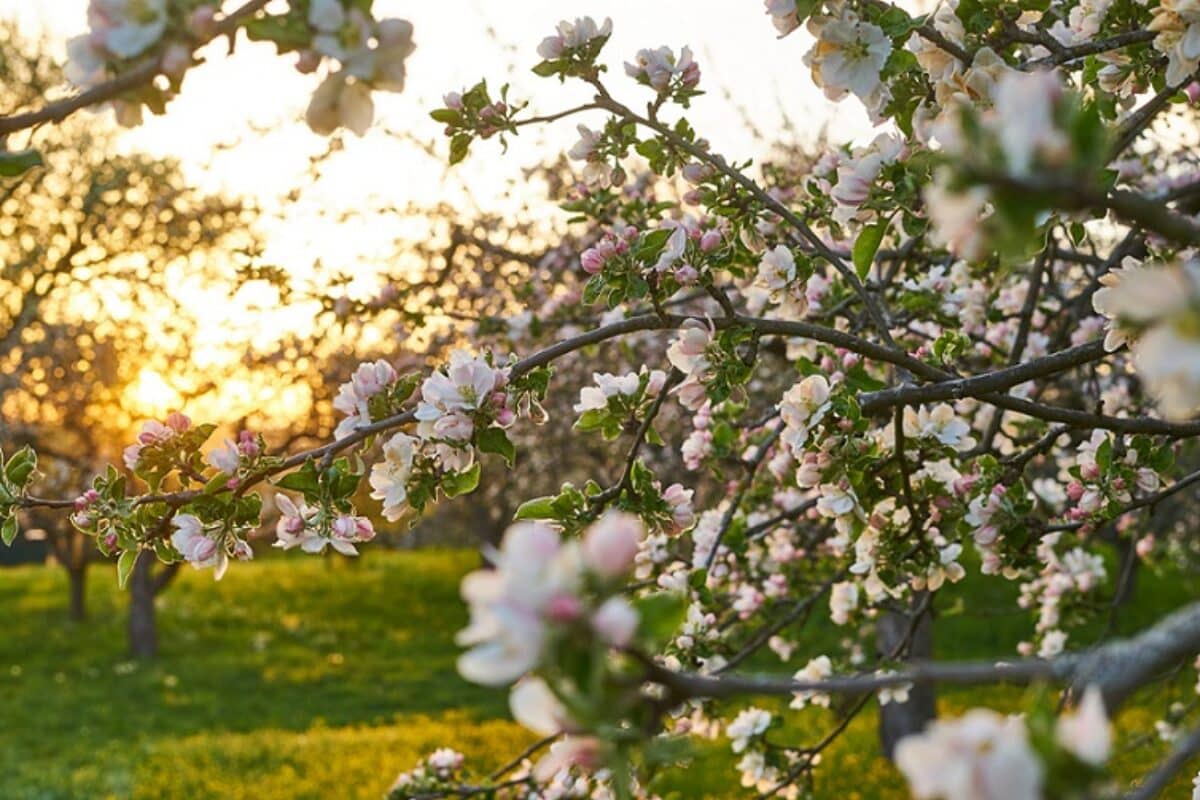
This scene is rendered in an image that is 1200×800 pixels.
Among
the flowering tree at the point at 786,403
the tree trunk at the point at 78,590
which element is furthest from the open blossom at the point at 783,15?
the tree trunk at the point at 78,590

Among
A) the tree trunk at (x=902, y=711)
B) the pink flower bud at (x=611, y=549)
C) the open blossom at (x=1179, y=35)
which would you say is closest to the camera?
the pink flower bud at (x=611, y=549)

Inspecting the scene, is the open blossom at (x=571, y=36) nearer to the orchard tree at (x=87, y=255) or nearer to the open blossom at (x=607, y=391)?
the open blossom at (x=607, y=391)

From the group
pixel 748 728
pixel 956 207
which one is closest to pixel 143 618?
pixel 748 728

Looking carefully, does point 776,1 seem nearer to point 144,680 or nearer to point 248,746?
point 248,746

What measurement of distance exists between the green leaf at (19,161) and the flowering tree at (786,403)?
63 mm

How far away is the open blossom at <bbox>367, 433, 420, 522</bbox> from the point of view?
2092mm

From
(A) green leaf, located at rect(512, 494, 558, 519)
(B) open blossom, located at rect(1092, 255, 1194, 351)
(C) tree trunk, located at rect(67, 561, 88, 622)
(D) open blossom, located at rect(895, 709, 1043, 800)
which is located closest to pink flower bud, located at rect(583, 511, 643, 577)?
(D) open blossom, located at rect(895, 709, 1043, 800)

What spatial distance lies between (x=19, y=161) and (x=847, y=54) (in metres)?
1.29

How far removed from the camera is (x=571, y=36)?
2.52 m

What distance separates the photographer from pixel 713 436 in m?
3.14

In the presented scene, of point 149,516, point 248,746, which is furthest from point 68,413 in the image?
point 149,516

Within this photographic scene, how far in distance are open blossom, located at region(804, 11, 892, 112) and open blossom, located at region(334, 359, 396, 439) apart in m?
0.86

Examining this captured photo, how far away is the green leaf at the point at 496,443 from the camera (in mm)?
2061

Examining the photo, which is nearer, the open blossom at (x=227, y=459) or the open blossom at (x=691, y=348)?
the open blossom at (x=227, y=459)
